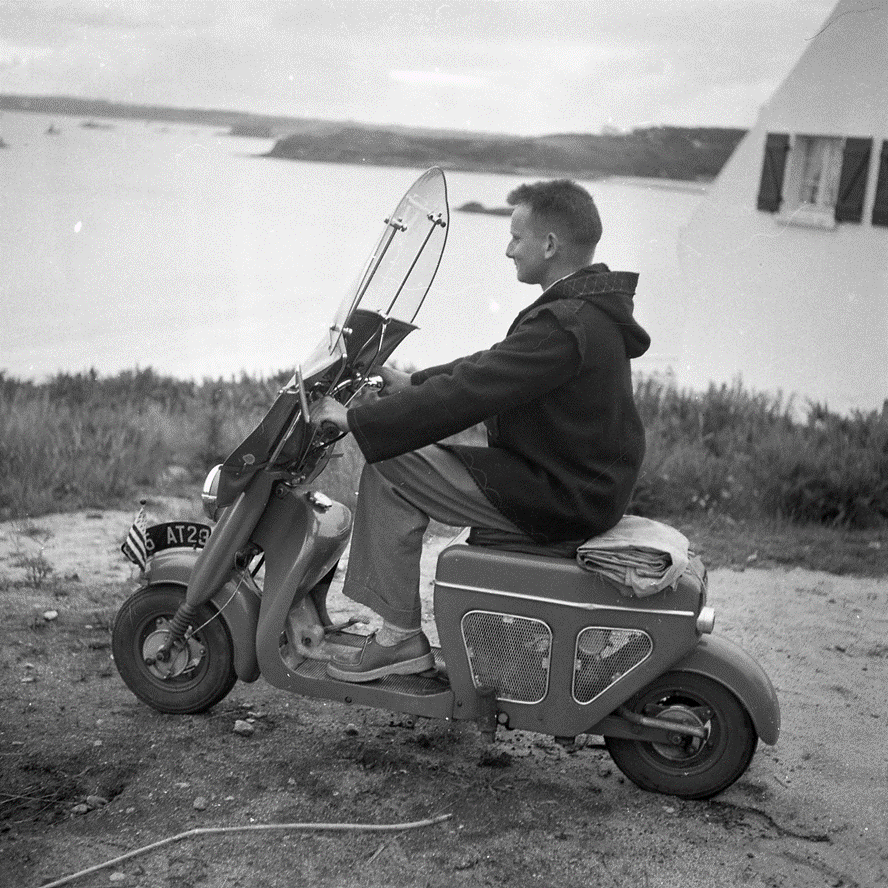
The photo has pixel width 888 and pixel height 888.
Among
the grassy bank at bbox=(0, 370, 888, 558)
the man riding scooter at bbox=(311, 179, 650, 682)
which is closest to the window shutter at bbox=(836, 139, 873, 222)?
the grassy bank at bbox=(0, 370, 888, 558)

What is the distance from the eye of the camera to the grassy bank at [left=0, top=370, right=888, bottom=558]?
5.82 metres

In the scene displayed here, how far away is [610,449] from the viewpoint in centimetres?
294

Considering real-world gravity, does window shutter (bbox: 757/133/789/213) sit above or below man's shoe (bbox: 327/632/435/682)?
above

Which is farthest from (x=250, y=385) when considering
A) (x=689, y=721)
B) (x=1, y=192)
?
(x=689, y=721)

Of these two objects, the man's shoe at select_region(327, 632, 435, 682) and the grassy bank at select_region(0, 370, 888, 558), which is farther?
the grassy bank at select_region(0, 370, 888, 558)

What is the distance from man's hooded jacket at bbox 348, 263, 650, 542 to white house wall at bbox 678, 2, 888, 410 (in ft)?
17.0

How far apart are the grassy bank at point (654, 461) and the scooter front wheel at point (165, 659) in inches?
91.7

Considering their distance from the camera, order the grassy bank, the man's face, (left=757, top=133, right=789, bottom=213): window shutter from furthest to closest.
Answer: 1. (left=757, top=133, right=789, bottom=213): window shutter
2. the grassy bank
3. the man's face

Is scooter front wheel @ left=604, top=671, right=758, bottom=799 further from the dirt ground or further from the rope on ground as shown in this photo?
the rope on ground

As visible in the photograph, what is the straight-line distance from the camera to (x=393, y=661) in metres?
3.11

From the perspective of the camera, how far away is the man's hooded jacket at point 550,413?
9.27 feet

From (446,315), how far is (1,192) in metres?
2.97

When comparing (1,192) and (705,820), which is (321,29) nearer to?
(1,192)

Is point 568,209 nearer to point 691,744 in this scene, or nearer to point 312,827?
point 691,744
